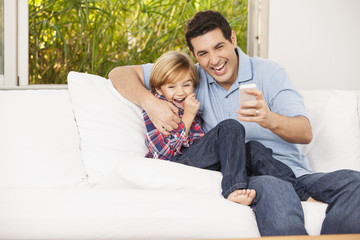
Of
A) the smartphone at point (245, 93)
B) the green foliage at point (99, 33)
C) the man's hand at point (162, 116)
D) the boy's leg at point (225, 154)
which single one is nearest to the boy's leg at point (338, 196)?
the boy's leg at point (225, 154)

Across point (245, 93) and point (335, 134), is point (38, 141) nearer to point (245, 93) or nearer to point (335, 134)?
point (245, 93)

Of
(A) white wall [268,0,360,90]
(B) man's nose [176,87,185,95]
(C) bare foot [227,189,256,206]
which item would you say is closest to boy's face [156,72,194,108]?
(B) man's nose [176,87,185,95]

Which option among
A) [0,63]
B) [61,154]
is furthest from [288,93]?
[0,63]

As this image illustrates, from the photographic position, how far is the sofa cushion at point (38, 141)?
5.04ft

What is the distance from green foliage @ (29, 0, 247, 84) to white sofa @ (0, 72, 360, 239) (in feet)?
2.49

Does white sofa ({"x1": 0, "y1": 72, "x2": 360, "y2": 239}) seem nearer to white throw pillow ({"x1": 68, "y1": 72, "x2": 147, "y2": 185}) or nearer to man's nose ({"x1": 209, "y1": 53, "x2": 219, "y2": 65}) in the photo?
white throw pillow ({"x1": 68, "y1": 72, "x2": 147, "y2": 185})

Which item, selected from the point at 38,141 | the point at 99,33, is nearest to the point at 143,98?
the point at 38,141

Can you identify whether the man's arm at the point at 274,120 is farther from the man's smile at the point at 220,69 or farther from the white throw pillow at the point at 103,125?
the white throw pillow at the point at 103,125

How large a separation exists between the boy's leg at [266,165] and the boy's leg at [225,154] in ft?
0.34

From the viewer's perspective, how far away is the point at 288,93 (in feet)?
5.48

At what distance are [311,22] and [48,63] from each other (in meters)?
1.75

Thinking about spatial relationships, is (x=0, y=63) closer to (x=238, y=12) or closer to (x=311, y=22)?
(x=238, y=12)

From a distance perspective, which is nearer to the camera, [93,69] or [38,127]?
[38,127]

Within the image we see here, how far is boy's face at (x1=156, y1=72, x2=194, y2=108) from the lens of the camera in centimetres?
181
